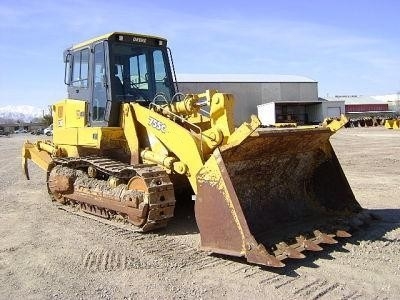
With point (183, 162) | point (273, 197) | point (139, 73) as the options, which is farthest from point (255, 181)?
point (139, 73)

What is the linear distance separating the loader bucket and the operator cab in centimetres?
254

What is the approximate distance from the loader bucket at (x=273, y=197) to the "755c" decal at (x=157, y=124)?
1.35 metres

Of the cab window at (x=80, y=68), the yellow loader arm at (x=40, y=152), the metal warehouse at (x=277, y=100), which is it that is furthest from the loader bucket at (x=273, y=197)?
the metal warehouse at (x=277, y=100)

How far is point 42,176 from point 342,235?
1126cm

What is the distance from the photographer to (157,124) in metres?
6.99

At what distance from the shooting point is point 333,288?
4.65 m

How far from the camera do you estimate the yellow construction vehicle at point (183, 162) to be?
5.62m

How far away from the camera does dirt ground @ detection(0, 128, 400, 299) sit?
4695 millimetres

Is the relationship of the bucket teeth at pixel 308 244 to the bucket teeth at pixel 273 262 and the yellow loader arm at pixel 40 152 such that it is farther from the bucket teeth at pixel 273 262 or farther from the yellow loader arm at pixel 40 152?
the yellow loader arm at pixel 40 152

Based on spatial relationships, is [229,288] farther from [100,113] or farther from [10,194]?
[10,194]

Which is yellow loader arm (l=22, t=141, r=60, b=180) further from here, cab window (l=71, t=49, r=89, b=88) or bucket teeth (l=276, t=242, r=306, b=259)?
bucket teeth (l=276, t=242, r=306, b=259)

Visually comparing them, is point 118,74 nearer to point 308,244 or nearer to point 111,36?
point 111,36

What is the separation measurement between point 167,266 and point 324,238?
1.92 metres

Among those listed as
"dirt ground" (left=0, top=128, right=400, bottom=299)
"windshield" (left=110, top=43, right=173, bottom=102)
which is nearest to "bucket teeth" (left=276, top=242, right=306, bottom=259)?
"dirt ground" (left=0, top=128, right=400, bottom=299)
